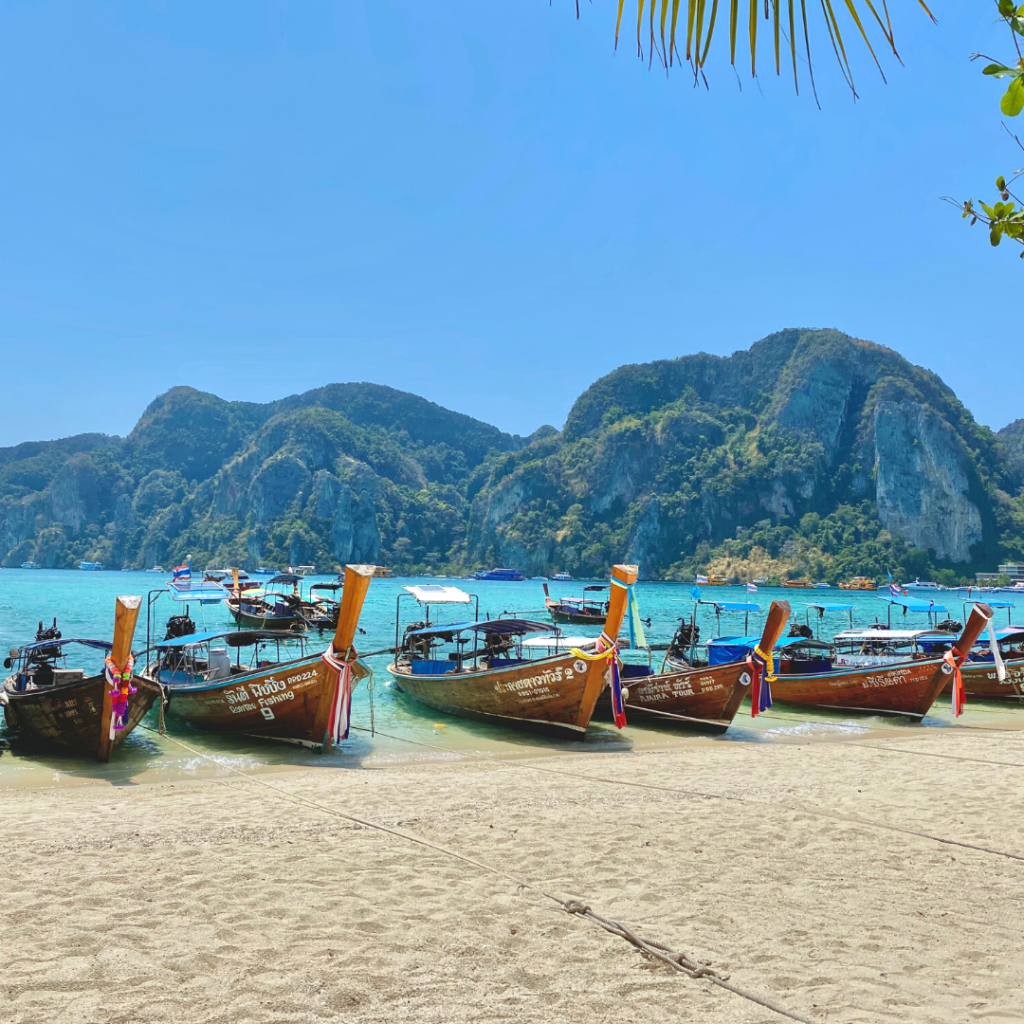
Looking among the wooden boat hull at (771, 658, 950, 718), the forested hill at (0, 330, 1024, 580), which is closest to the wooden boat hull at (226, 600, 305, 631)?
the wooden boat hull at (771, 658, 950, 718)

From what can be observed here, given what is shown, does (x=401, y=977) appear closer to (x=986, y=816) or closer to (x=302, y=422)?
(x=986, y=816)

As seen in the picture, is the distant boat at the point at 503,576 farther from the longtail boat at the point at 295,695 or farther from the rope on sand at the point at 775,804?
the rope on sand at the point at 775,804

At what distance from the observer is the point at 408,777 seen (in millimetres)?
10852

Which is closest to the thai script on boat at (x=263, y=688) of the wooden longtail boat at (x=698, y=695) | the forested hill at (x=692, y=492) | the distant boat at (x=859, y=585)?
the wooden longtail boat at (x=698, y=695)

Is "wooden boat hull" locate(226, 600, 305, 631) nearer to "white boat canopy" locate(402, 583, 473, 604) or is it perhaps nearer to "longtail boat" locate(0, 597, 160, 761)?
"white boat canopy" locate(402, 583, 473, 604)

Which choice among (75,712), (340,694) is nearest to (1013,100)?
(340,694)

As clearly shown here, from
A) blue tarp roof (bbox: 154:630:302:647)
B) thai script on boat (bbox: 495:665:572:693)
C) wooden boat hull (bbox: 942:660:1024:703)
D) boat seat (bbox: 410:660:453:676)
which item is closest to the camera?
thai script on boat (bbox: 495:665:572:693)

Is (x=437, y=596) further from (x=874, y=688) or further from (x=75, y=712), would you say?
(x=75, y=712)

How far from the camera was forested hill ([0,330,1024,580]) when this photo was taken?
137 metres

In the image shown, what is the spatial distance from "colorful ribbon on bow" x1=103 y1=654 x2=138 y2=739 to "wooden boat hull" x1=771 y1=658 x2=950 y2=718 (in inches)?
538

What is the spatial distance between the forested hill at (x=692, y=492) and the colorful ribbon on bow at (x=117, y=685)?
132092 millimetres

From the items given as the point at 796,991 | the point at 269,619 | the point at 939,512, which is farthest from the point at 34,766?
the point at 939,512

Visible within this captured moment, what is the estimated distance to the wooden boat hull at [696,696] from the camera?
15086 millimetres

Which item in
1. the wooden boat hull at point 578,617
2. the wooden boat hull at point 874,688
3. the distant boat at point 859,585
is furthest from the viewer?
the distant boat at point 859,585
